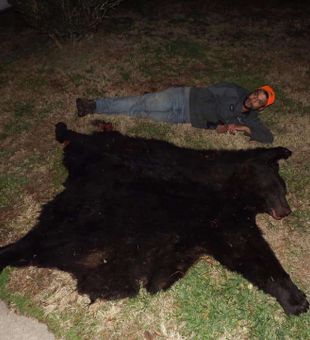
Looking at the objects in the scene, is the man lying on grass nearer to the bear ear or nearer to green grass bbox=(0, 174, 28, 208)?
the bear ear

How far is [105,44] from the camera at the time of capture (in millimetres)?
10164

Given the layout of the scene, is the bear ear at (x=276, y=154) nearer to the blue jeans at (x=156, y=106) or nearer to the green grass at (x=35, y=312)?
the blue jeans at (x=156, y=106)

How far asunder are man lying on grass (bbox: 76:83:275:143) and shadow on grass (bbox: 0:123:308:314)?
56 cm

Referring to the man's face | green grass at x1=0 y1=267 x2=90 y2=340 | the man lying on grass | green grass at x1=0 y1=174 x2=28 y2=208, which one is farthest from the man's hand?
green grass at x1=0 y1=267 x2=90 y2=340

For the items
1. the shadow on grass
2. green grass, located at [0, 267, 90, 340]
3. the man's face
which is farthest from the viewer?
the man's face

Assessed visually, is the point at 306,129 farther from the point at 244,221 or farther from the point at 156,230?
the point at 156,230

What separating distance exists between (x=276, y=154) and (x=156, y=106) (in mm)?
2440

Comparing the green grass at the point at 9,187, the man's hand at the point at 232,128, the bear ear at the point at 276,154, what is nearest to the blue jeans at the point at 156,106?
the man's hand at the point at 232,128

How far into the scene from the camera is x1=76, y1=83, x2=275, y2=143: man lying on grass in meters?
6.98

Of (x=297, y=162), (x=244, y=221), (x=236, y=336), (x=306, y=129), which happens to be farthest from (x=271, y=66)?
(x=236, y=336)

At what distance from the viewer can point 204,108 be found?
23.2 feet

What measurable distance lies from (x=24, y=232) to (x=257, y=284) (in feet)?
11.0

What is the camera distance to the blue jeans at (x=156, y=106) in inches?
284

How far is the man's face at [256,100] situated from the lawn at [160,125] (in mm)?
705
